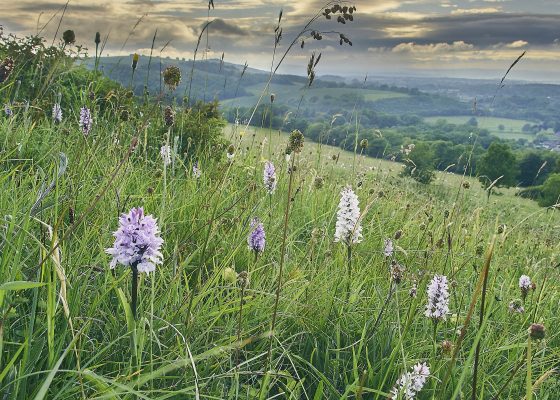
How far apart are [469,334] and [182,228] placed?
6.44 feet

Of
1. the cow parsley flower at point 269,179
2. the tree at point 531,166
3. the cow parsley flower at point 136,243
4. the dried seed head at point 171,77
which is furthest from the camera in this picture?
the tree at point 531,166

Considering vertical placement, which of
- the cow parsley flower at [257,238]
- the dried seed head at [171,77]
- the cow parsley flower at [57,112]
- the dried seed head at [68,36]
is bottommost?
the cow parsley flower at [257,238]

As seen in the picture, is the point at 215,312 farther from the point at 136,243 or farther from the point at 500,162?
the point at 500,162

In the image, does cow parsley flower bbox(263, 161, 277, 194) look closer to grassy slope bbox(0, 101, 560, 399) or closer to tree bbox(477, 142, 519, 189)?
grassy slope bbox(0, 101, 560, 399)

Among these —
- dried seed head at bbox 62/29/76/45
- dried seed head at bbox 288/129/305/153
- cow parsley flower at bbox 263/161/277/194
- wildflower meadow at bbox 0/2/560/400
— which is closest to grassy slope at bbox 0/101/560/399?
wildflower meadow at bbox 0/2/560/400

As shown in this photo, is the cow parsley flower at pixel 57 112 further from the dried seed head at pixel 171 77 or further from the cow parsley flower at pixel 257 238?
the cow parsley flower at pixel 257 238

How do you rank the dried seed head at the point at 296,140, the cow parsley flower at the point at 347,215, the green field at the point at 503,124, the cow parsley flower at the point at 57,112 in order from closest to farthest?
the dried seed head at the point at 296,140 → the cow parsley flower at the point at 347,215 → the cow parsley flower at the point at 57,112 → the green field at the point at 503,124

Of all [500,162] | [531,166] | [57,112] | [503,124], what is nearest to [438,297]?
[57,112]

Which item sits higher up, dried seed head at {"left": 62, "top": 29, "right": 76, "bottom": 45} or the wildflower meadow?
dried seed head at {"left": 62, "top": 29, "right": 76, "bottom": 45}

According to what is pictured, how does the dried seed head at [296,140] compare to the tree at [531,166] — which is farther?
the tree at [531,166]

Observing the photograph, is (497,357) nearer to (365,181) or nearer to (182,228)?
(182,228)

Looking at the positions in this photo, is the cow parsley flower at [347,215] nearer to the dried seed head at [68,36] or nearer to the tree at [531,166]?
the dried seed head at [68,36]

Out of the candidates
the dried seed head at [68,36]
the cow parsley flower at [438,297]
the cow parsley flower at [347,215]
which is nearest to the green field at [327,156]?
the cow parsley flower at [347,215]

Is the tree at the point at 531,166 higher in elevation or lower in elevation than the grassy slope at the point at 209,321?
lower
